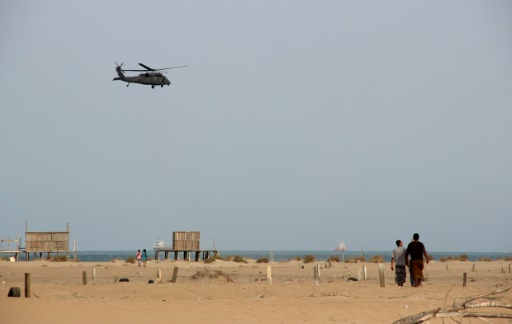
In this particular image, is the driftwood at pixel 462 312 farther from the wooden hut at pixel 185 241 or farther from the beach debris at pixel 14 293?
the wooden hut at pixel 185 241

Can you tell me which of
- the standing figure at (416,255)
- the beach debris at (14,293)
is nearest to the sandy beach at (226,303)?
the beach debris at (14,293)

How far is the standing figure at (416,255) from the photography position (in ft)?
79.7

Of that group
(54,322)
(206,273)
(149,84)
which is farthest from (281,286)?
(149,84)

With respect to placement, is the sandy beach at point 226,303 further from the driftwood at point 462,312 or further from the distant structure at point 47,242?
the distant structure at point 47,242

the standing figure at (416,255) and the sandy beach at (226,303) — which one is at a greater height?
the standing figure at (416,255)

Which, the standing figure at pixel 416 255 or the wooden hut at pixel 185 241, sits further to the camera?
the wooden hut at pixel 185 241

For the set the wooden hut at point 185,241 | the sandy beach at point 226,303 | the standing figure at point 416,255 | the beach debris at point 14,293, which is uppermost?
the wooden hut at point 185,241

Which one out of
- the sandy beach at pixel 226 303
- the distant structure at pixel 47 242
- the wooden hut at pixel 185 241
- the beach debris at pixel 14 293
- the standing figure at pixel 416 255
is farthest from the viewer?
the wooden hut at pixel 185 241

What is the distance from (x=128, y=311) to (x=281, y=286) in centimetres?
1138

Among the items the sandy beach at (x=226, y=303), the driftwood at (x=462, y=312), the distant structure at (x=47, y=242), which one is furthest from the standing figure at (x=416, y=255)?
the distant structure at (x=47, y=242)

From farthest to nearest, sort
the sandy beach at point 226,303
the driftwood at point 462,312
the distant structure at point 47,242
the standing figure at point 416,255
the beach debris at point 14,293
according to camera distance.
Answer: the distant structure at point 47,242 → the standing figure at point 416,255 → the beach debris at point 14,293 → the sandy beach at point 226,303 → the driftwood at point 462,312

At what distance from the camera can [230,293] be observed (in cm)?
2806

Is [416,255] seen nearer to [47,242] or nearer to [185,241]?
[185,241]

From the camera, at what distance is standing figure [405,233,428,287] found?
24.3m
